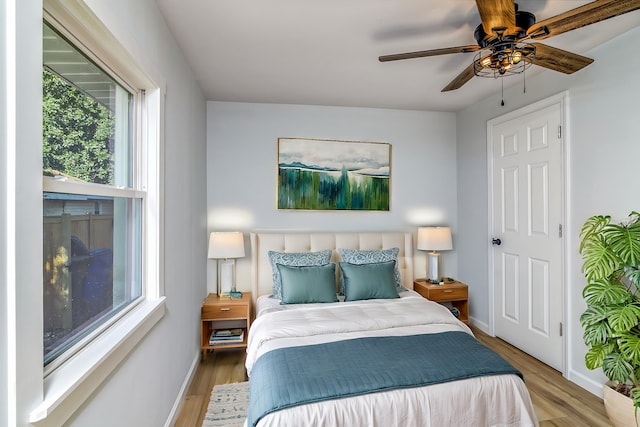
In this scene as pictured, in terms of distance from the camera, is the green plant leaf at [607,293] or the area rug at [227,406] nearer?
the green plant leaf at [607,293]

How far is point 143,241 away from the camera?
1.78 metres

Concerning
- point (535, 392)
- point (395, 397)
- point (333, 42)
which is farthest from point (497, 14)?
point (535, 392)

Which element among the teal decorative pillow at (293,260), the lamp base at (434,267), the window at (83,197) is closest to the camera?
the window at (83,197)

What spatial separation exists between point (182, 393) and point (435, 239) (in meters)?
2.75

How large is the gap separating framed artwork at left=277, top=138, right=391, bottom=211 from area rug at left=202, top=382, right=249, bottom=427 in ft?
5.94

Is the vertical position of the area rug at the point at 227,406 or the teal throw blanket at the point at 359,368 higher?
the teal throw blanket at the point at 359,368

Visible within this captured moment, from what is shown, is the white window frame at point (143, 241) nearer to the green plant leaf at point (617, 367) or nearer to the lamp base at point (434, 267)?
the green plant leaf at point (617, 367)

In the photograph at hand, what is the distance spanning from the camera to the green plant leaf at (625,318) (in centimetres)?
177

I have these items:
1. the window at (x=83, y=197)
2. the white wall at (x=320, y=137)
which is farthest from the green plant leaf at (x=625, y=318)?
the window at (x=83, y=197)

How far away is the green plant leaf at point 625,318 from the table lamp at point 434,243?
170cm

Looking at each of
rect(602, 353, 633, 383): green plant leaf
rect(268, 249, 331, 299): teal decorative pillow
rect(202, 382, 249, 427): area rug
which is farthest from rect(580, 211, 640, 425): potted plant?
rect(202, 382, 249, 427): area rug

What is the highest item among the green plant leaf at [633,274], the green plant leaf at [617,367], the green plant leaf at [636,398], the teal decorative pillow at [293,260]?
the green plant leaf at [633,274]

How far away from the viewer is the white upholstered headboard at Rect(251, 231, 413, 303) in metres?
3.31

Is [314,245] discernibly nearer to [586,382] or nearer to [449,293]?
[449,293]
